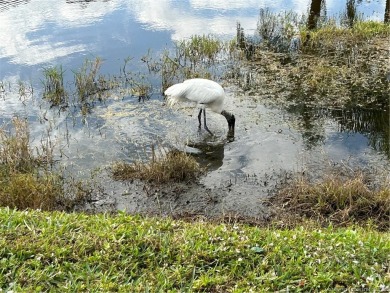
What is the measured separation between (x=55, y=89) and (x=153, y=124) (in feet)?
7.78

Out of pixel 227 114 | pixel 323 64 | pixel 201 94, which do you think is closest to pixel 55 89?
pixel 201 94

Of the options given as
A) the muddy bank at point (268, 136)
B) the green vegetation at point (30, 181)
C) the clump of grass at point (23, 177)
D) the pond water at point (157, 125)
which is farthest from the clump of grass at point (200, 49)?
the clump of grass at point (23, 177)

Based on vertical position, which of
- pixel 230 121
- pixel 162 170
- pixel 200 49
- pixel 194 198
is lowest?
pixel 194 198

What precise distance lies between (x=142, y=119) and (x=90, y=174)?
2.03m

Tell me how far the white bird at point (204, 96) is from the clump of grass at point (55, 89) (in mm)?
2308

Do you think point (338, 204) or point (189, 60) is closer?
point (338, 204)

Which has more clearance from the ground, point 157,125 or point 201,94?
point 201,94

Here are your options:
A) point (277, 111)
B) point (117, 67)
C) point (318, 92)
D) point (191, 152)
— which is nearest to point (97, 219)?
point (191, 152)

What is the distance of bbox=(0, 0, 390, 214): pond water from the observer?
775cm

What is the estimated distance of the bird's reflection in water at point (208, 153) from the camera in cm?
782

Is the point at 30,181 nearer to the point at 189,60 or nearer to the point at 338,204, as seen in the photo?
the point at 338,204

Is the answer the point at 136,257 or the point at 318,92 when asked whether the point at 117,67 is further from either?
the point at 136,257

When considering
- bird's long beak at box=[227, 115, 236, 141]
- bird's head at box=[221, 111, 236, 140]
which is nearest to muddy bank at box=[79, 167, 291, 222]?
bird's long beak at box=[227, 115, 236, 141]

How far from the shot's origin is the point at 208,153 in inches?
322
